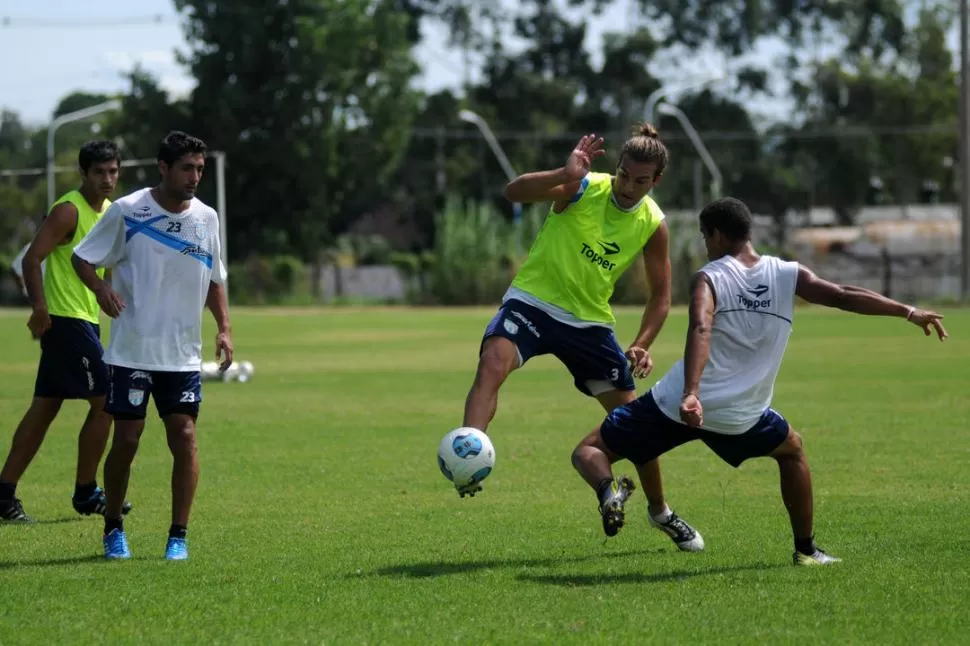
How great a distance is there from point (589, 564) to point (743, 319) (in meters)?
1.50

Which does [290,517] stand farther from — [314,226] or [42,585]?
[314,226]

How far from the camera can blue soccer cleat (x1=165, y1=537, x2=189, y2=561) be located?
8164mm

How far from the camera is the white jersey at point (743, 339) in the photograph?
754 centimetres

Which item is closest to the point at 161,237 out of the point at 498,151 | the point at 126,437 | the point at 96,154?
the point at 126,437

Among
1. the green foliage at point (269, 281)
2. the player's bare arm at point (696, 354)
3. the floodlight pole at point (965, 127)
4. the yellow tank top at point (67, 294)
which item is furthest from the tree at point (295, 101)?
the player's bare arm at point (696, 354)

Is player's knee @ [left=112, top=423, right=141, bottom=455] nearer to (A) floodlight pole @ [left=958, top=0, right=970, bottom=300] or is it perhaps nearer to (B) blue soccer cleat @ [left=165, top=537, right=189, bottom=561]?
(B) blue soccer cleat @ [left=165, top=537, right=189, bottom=561]

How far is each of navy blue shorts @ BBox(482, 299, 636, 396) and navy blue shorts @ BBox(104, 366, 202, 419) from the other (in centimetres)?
160

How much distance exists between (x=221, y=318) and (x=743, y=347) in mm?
2910

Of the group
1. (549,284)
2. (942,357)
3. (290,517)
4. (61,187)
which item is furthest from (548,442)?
(61,187)

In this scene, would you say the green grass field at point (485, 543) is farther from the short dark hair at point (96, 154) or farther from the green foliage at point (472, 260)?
the green foliage at point (472, 260)

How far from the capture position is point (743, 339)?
24.8 ft

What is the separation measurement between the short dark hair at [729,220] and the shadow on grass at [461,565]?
183cm

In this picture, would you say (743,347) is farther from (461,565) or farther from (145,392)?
(145,392)

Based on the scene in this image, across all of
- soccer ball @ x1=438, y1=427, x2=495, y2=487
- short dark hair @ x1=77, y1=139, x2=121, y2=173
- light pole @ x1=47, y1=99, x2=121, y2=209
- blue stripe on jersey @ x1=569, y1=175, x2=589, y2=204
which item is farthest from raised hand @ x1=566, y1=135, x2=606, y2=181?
light pole @ x1=47, y1=99, x2=121, y2=209
